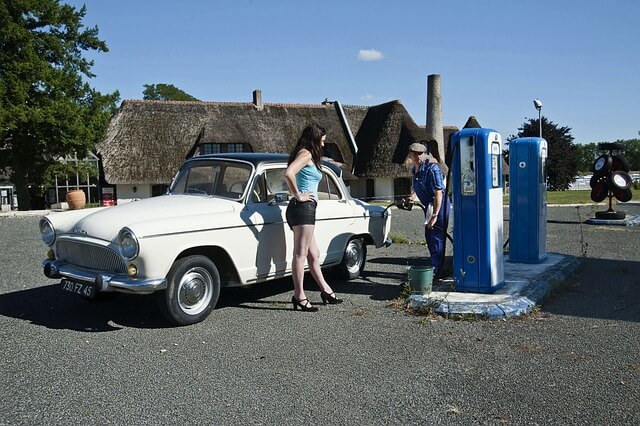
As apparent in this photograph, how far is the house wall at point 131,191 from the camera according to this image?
34375 mm

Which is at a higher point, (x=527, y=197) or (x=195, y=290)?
(x=527, y=197)

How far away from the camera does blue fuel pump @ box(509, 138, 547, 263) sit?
319 inches

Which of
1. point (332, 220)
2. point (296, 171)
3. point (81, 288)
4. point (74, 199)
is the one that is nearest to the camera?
point (81, 288)

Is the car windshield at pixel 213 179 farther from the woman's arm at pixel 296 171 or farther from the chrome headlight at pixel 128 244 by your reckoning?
the chrome headlight at pixel 128 244

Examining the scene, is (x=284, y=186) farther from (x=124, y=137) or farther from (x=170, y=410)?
(x=124, y=137)

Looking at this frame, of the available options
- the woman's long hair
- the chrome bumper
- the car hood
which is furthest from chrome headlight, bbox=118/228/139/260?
the woman's long hair

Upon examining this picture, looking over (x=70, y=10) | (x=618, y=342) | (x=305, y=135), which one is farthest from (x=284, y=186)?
(x=70, y=10)

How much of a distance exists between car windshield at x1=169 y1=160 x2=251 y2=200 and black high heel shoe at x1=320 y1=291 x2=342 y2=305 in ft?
4.66

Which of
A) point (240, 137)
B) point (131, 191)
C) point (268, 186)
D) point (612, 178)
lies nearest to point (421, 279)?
point (268, 186)

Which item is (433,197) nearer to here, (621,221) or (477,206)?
(477,206)

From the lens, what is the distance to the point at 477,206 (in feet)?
20.2

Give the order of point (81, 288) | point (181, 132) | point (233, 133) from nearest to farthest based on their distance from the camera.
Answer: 1. point (81, 288)
2. point (181, 132)
3. point (233, 133)

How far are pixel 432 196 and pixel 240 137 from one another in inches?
1197

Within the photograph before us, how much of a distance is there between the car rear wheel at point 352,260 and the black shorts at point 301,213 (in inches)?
67.7
